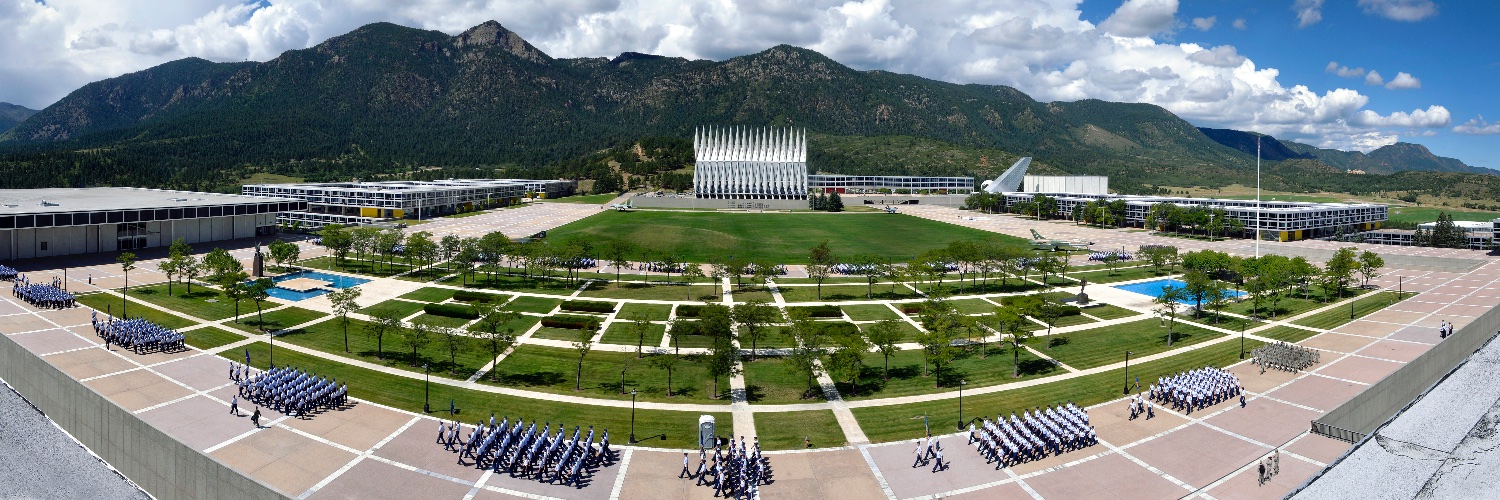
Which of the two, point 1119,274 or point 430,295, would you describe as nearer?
point 430,295

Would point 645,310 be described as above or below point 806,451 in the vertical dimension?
above

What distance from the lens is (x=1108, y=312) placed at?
5559 centimetres

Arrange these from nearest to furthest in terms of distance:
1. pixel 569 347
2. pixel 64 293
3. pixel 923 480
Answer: pixel 923 480 < pixel 569 347 < pixel 64 293

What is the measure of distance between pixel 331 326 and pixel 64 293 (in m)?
22.2

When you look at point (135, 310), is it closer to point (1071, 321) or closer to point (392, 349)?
point (392, 349)

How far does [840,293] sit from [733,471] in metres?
38.5

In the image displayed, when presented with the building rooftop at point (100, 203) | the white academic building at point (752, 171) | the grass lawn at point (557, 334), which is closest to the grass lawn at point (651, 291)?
the grass lawn at point (557, 334)

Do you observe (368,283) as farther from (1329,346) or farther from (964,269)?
(1329,346)

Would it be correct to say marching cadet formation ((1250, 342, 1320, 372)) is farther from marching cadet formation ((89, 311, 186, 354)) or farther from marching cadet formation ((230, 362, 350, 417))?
marching cadet formation ((89, 311, 186, 354))

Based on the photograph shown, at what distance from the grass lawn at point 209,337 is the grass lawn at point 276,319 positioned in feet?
4.46

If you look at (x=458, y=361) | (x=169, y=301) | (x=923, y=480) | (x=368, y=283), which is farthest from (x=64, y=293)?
(x=923, y=480)

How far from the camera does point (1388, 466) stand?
16.3m


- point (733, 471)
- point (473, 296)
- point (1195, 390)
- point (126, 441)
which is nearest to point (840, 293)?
point (473, 296)

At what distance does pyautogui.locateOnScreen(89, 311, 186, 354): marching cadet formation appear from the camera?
4084cm
